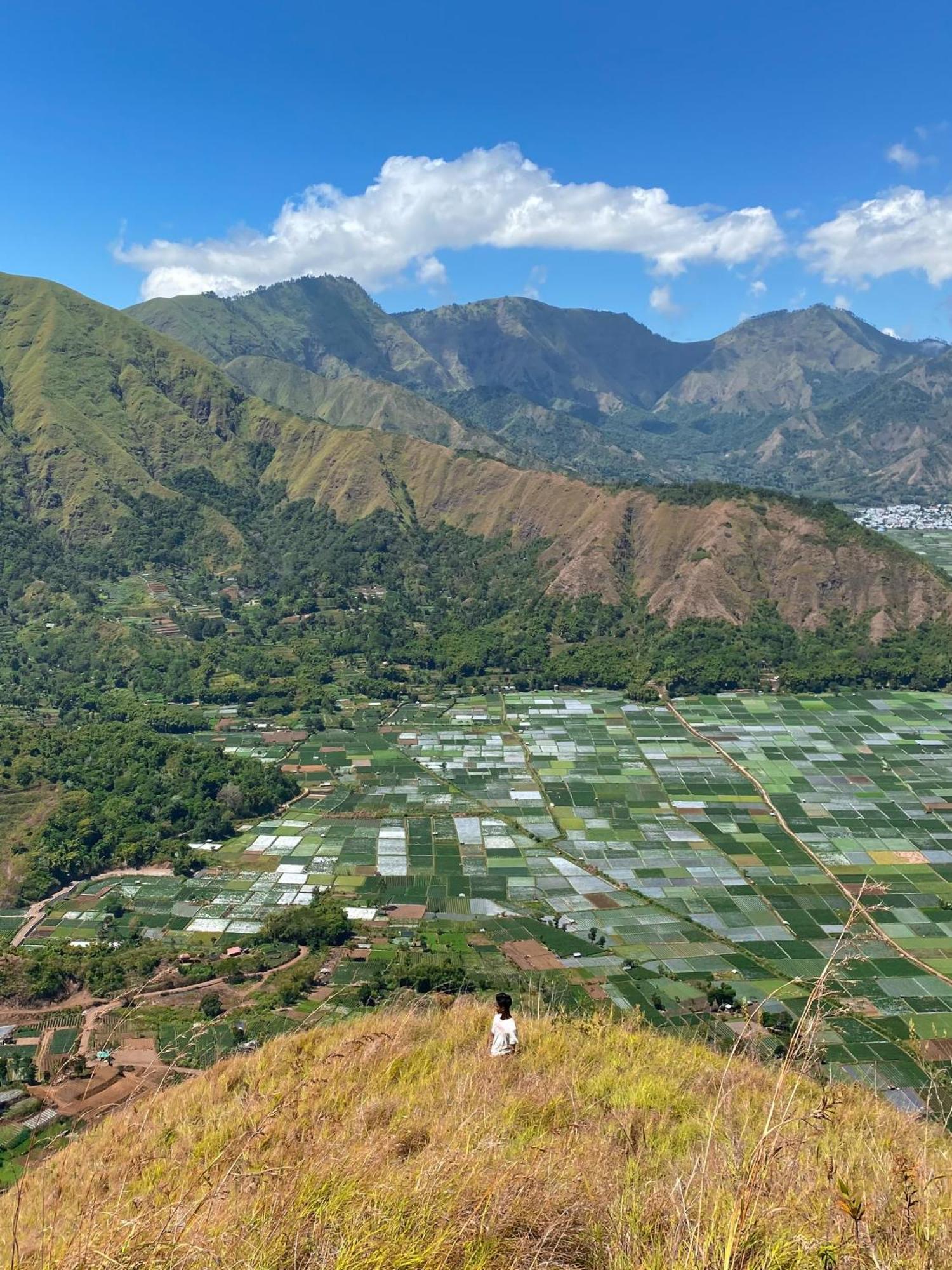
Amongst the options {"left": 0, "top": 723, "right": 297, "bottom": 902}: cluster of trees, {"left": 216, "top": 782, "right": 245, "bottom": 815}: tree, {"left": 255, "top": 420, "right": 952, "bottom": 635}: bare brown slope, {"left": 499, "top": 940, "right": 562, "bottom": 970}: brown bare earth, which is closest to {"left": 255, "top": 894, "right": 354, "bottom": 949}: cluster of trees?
{"left": 499, "top": 940, "right": 562, "bottom": 970}: brown bare earth

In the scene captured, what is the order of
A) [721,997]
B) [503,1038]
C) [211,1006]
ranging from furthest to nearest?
[721,997], [211,1006], [503,1038]

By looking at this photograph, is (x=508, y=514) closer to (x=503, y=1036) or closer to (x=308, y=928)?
(x=308, y=928)

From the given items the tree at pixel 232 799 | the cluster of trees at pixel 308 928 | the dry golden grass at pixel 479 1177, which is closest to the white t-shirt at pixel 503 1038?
the dry golden grass at pixel 479 1177

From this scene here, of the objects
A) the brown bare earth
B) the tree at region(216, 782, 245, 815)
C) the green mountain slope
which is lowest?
the brown bare earth

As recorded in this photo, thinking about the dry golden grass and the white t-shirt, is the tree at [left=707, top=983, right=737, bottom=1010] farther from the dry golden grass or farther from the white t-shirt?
the white t-shirt

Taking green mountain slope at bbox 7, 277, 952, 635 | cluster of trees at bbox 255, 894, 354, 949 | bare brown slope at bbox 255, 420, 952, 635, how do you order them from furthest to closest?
1. green mountain slope at bbox 7, 277, 952, 635
2. bare brown slope at bbox 255, 420, 952, 635
3. cluster of trees at bbox 255, 894, 354, 949

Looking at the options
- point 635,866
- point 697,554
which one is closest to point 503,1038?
point 635,866
